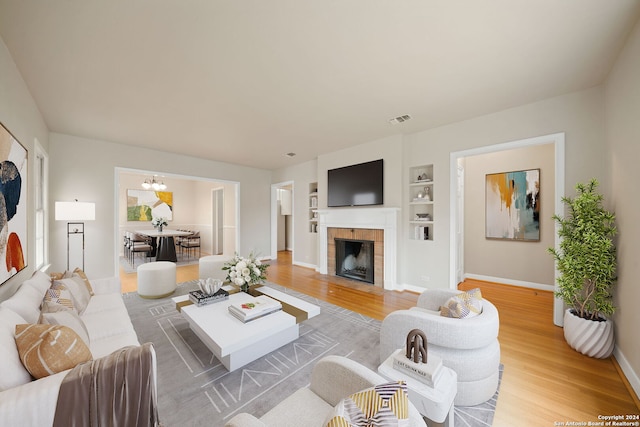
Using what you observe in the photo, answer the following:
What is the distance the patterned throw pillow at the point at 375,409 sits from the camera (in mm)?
663

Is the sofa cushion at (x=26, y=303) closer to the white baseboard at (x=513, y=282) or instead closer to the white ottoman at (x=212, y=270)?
the white ottoman at (x=212, y=270)

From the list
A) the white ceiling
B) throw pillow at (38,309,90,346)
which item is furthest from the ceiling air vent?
throw pillow at (38,309,90,346)

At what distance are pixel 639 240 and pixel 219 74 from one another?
3.84m

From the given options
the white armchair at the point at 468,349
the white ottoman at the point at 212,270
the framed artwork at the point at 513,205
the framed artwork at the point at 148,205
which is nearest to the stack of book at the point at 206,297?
the white ottoman at the point at 212,270

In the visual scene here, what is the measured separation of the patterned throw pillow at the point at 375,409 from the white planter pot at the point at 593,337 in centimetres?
275

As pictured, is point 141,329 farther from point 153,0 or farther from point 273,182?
point 273,182

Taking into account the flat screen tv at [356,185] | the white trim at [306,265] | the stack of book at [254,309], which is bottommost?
the white trim at [306,265]

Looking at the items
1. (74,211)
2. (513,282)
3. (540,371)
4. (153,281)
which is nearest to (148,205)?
(74,211)

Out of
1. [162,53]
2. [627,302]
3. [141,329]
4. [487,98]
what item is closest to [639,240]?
[627,302]

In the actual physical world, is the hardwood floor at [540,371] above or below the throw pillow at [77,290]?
below

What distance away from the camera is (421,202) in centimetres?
418

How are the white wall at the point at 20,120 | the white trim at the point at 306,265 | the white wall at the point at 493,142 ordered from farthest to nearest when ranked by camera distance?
the white trim at the point at 306,265, the white wall at the point at 493,142, the white wall at the point at 20,120

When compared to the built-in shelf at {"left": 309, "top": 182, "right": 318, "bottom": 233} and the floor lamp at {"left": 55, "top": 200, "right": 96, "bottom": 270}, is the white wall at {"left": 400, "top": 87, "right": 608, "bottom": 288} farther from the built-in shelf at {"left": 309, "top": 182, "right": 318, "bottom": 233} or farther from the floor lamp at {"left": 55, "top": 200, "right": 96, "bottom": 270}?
the floor lamp at {"left": 55, "top": 200, "right": 96, "bottom": 270}

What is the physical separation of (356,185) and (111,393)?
433 centimetres
